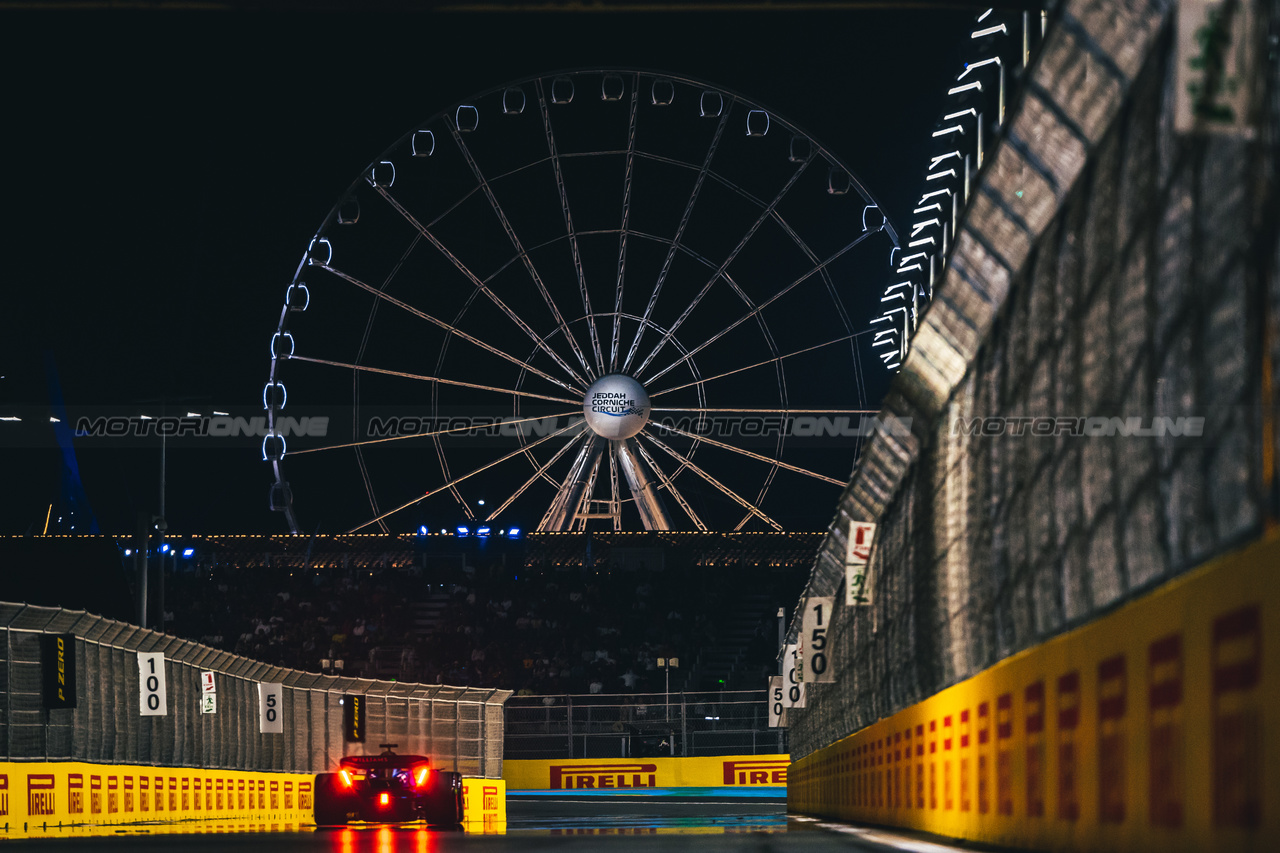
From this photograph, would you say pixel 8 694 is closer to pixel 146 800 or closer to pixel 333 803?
pixel 146 800

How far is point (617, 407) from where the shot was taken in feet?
124

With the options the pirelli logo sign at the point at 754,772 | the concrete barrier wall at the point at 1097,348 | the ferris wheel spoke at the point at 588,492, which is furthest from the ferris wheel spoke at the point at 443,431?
the concrete barrier wall at the point at 1097,348

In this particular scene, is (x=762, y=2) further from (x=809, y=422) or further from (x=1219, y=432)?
(x=809, y=422)

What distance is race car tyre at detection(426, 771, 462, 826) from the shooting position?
23.2 meters

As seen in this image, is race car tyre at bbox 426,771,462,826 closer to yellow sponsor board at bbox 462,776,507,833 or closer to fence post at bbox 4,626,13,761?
fence post at bbox 4,626,13,761

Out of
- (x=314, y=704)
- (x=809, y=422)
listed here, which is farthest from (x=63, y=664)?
(x=809, y=422)

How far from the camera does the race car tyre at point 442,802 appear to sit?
2325cm

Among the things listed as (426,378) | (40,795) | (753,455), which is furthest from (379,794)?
(753,455)

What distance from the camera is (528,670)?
164ft

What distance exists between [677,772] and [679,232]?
48.7 ft

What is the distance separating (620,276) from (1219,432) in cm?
3216

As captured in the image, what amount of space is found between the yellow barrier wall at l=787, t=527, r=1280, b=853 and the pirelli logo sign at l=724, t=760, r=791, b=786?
34.1m
